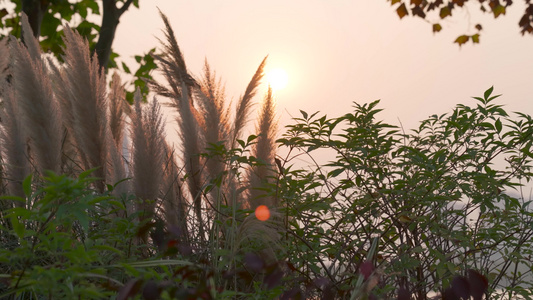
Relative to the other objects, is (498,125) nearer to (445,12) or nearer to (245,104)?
(245,104)

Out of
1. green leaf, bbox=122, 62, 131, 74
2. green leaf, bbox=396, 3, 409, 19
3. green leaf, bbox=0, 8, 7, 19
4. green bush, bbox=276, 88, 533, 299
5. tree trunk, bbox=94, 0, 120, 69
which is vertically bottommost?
green bush, bbox=276, 88, 533, 299

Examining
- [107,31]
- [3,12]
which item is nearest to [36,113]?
[107,31]

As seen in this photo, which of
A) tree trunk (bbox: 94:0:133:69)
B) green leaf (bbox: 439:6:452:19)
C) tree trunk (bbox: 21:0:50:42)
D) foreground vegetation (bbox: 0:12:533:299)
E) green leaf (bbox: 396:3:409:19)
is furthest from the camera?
green leaf (bbox: 439:6:452:19)

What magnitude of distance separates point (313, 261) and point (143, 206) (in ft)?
2.94

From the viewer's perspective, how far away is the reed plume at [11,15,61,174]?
3195 millimetres

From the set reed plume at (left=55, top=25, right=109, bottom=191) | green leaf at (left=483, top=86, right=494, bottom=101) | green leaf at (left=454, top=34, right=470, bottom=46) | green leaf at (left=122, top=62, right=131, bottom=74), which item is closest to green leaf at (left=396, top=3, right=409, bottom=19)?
green leaf at (left=454, top=34, right=470, bottom=46)

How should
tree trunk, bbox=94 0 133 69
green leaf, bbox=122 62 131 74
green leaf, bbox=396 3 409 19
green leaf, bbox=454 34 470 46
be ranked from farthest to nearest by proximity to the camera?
green leaf, bbox=122 62 131 74, green leaf, bbox=454 34 470 46, green leaf, bbox=396 3 409 19, tree trunk, bbox=94 0 133 69

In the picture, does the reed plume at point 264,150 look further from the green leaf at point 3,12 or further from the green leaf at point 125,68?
the green leaf at point 3,12

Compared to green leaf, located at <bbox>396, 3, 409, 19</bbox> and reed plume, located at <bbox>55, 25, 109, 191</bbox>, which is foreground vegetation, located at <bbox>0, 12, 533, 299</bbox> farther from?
green leaf, located at <bbox>396, 3, 409, 19</bbox>

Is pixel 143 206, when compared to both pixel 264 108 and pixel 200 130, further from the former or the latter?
pixel 264 108

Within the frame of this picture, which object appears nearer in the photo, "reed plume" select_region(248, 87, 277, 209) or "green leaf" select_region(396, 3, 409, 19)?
"reed plume" select_region(248, 87, 277, 209)

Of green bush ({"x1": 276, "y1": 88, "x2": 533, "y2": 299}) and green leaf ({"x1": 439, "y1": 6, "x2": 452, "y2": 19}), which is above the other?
green leaf ({"x1": 439, "y1": 6, "x2": 452, "y2": 19})

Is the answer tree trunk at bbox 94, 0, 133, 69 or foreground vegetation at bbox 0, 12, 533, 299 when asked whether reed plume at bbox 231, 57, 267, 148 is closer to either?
foreground vegetation at bbox 0, 12, 533, 299

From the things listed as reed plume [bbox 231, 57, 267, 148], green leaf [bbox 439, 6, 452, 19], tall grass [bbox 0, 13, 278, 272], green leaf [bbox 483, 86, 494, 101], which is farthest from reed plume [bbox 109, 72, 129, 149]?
green leaf [bbox 439, 6, 452, 19]
